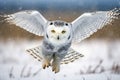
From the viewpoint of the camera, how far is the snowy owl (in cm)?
461

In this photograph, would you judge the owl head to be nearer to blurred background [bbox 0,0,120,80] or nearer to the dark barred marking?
the dark barred marking

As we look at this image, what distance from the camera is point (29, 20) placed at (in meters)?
4.76

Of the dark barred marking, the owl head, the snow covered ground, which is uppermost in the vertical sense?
the dark barred marking

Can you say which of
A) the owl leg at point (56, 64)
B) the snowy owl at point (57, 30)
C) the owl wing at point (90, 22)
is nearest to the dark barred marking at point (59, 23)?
the snowy owl at point (57, 30)

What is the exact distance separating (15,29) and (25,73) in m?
0.33

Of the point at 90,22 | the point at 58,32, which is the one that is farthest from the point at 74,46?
the point at 58,32

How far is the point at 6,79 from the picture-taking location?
16.2ft

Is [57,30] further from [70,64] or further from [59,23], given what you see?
[70,64]

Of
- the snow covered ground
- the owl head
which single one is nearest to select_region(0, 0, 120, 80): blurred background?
the snow covered ground

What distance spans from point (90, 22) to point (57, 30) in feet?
1.05

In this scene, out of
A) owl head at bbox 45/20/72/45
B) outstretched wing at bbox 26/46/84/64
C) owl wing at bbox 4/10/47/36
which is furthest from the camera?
outstretched wing at bbox 26/46/84/64

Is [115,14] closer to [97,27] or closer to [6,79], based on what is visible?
[97,27]

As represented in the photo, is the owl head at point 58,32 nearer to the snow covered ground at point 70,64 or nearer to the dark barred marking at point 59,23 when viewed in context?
the dark barred marking at point 59,23

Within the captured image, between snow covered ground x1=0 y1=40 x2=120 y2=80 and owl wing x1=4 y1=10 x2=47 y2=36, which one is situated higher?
owl wing x1=4 y1=10 x2=47 y2=36
